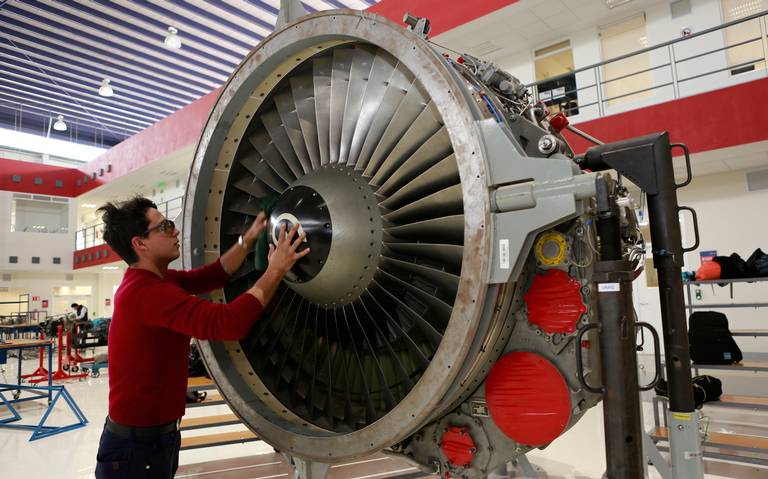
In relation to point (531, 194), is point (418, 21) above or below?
above

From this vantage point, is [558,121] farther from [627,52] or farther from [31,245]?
[31,245]

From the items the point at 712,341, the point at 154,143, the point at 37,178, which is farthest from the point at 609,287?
the point at 37,178

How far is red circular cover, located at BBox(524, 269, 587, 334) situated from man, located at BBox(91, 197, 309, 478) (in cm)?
90

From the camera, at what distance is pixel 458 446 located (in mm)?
1829

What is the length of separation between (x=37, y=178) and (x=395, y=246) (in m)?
23.6

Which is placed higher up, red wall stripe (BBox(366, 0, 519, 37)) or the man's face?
red wall stripe (BBox(366, 0, 519, 37))

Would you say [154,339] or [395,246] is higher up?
[395,246]

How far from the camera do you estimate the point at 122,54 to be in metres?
15.3

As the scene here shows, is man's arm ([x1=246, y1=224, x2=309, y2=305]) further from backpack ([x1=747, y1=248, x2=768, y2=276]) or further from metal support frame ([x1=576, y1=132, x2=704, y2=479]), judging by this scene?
backpack ([x1=747, y1=248, x2=768, y2=276])

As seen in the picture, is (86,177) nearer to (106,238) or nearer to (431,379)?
(106,238)

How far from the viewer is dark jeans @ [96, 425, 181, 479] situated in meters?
2.08

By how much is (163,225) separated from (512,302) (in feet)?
5.07

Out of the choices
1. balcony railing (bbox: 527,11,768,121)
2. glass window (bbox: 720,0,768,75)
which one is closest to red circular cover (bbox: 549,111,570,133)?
balcony railing (bbox: 527,11,768,121)

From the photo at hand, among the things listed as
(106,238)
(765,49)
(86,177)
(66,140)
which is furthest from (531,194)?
(66,140)
